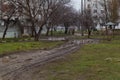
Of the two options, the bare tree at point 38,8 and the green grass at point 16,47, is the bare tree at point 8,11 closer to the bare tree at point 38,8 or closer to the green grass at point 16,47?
the bare tree at point 38,8

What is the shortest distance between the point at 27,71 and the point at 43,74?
47.9 inches

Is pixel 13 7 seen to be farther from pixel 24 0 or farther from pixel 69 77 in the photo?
pixel 69 77

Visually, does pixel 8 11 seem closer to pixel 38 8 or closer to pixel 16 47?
pixel 38 8

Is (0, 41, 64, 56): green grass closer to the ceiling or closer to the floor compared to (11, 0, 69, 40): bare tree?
closer to the floor

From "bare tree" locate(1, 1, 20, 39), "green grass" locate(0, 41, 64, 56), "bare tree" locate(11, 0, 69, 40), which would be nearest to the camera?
"green grass" locate(0, 41, 64, 56)

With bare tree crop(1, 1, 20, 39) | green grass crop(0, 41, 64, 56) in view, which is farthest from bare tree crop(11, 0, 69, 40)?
green grass crop(0, 41, 64, 56)

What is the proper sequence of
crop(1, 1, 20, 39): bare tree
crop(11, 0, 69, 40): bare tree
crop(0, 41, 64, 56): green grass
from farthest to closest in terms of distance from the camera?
crop(1, 1, 20, 39): bare tree < crop(11, 0, 69, 40): bare tree < crop(0, 41, 64, 56): green grass

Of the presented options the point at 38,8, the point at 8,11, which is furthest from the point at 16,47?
the point at 8,11

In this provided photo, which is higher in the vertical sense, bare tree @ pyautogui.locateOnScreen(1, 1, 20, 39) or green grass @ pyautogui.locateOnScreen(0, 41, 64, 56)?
bare tree @ pyautogui.locateOnScreen(1, 1, 20, 39)

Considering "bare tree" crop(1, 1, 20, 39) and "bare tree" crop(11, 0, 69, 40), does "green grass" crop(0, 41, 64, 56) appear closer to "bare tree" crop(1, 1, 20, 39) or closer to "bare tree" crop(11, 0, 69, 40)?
"bare tree" crop(11, 0, 69, 40)

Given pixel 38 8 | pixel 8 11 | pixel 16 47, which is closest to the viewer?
pixel 16 47

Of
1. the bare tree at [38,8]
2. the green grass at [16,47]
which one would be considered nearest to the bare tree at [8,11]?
the bare tree at [38,8]

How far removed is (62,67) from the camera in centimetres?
1628

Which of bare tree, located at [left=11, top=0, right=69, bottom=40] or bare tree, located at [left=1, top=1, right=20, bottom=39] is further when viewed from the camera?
bare tree, located at [left=1, top=1, right=20, bottom=39]
